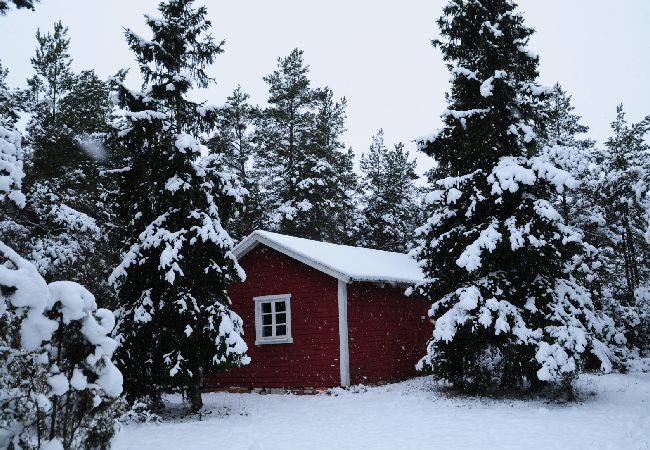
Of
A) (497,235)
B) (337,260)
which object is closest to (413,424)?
(497,235)

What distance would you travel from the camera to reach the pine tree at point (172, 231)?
11992 mm

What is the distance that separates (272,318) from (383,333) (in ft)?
12.6

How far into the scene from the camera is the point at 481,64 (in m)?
14.8

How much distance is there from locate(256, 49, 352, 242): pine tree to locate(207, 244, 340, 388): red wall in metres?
14.5

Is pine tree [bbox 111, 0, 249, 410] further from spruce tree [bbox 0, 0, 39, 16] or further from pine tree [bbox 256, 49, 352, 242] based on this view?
pine tree [bbox 256, 49, 352, 242]

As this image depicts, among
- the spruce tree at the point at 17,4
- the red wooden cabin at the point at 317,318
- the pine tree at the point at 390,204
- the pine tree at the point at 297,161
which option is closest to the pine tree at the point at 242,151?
the pine tree at the point at 297,161

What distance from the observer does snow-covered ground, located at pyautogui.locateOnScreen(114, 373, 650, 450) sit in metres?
8.96

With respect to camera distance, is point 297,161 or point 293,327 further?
point 297,161

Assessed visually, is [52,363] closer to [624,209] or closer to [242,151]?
[624,209]

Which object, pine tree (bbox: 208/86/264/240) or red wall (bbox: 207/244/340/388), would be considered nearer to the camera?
red wall (bbox: 207/244/340/388)

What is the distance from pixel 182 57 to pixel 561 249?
1110 cm

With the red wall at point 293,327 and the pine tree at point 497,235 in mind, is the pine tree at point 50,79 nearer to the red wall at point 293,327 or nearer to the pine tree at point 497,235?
the red wall at point 293,327

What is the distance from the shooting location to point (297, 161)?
3488 cm

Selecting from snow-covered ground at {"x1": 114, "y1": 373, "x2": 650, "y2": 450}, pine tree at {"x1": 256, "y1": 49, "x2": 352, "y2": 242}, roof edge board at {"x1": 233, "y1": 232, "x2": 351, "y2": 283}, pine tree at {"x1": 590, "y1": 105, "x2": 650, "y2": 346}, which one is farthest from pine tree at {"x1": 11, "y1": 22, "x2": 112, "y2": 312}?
pine tree at {"x1": 590, "y1": 105, "x2": 650, "y2": 346}
